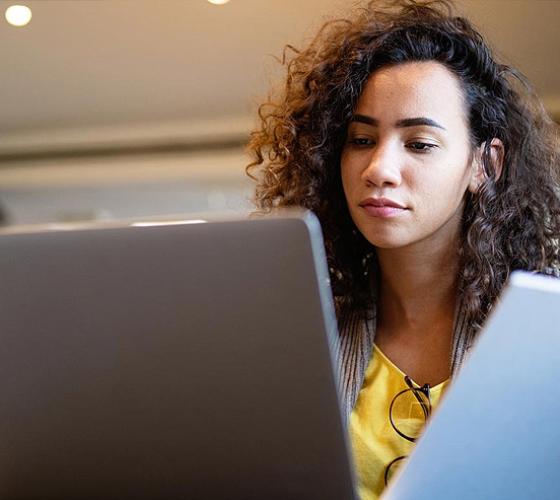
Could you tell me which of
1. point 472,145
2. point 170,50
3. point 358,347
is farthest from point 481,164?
point 170,50

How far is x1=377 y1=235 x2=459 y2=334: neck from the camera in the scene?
4.86 ft

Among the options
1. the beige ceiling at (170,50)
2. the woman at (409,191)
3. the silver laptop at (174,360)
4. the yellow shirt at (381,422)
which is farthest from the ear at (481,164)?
the beige ceiling at (170,50)

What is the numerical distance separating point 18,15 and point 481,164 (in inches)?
132

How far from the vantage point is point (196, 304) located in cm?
77

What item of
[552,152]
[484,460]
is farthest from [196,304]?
[552,152]

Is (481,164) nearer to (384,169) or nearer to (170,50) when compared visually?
(384,169)

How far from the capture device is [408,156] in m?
1.38

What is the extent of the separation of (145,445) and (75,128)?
5.23 meters

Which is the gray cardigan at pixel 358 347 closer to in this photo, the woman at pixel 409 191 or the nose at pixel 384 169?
the woman at pixel 409 191

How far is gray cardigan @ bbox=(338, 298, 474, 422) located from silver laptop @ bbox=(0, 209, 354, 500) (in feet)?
1.70

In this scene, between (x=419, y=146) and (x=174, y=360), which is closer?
(x=174, y=360)

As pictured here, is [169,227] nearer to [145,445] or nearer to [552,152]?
[145,445]

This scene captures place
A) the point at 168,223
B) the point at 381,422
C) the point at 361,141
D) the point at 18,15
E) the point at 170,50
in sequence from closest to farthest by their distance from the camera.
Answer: the point at 168,223
the point at 381,422
the point at 361,141
the point at 18,15
the point at 170,50

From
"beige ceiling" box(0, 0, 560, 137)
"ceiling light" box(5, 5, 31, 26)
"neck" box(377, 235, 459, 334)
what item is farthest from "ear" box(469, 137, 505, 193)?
"ceiling light" box(5, 5, 31, 26)
